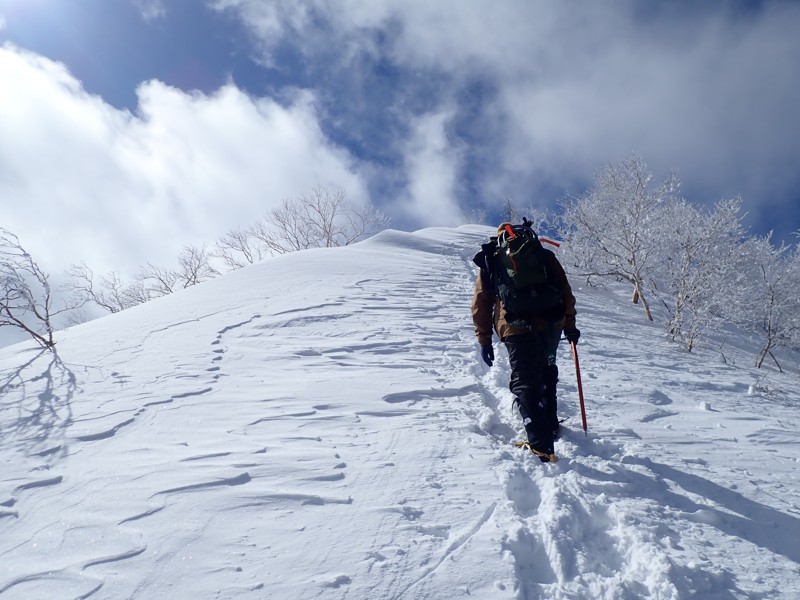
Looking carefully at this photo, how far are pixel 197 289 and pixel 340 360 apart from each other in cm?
634

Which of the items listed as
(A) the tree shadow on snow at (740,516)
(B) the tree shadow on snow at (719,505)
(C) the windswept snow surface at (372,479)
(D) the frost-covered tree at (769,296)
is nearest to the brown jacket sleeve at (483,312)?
(C) the windswept snow surface at (372,479)

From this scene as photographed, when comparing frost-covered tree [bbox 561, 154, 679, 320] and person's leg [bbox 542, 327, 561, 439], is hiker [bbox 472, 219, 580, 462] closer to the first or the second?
person's leg [bbox 542, 327, 561, 439]

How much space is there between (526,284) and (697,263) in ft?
33.1

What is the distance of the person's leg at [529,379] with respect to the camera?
128 inches

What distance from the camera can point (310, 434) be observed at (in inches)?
138

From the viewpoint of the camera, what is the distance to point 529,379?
11.2ft

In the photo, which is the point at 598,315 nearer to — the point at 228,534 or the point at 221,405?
the point at 221,405

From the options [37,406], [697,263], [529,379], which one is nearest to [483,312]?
[529,379]

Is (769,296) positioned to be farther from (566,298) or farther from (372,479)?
(372,479)

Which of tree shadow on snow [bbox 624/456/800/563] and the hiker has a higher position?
the hiker

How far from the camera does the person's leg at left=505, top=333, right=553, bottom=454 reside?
3.26m

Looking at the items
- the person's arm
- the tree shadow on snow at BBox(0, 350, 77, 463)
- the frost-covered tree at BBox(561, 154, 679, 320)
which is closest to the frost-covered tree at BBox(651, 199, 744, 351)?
the frost-covered tree at BBox(561, 154, 679, 320)

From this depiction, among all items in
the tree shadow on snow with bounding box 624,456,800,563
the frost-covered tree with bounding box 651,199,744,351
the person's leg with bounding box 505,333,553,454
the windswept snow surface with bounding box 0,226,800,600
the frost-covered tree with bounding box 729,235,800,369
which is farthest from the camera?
the frost-covered tree with bounding box 729,235,800,369

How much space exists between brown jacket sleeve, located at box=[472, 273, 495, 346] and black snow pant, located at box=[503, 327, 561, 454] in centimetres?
19
